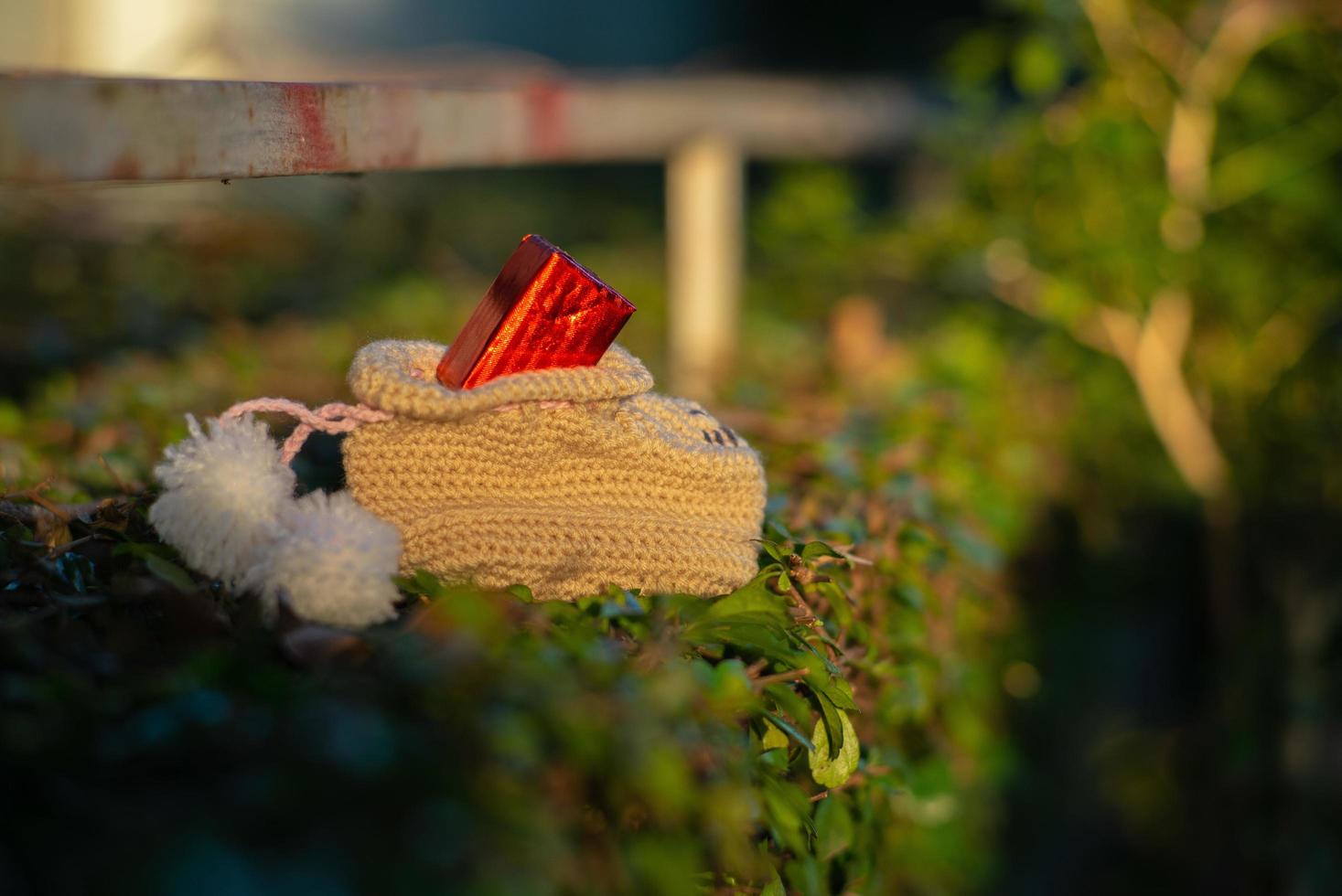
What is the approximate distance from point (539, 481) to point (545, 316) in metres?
0.22

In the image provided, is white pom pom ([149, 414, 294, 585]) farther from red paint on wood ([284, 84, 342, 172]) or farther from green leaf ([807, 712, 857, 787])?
green leaf ([807, 712, 857, 787])

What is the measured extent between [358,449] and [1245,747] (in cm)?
349

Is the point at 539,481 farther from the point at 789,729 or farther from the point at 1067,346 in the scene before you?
the point at 1067,346

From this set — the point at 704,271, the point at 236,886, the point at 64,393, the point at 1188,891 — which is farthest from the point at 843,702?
the point at 1188,891

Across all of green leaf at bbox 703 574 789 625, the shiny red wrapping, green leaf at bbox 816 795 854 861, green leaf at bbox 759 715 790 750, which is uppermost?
the shiny red wrapping

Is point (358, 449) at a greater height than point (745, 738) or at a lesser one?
greater

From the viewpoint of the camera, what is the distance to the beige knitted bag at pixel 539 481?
1572 millimetres

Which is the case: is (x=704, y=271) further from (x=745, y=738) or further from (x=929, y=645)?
(x=745, y=738)

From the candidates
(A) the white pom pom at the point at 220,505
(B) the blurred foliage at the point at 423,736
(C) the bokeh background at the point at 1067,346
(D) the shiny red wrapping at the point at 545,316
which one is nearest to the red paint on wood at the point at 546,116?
(C) the bokeh background at the point at 1067,346

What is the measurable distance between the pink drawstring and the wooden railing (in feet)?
0.96

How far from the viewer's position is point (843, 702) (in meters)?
1.58

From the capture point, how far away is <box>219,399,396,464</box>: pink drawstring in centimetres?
158

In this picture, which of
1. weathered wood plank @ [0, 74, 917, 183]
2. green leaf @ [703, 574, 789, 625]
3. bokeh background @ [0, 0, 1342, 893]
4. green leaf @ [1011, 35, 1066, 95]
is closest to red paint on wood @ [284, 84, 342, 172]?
weathered wood plank @ [0, 74, 917, 183]

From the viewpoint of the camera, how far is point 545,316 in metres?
1.63
